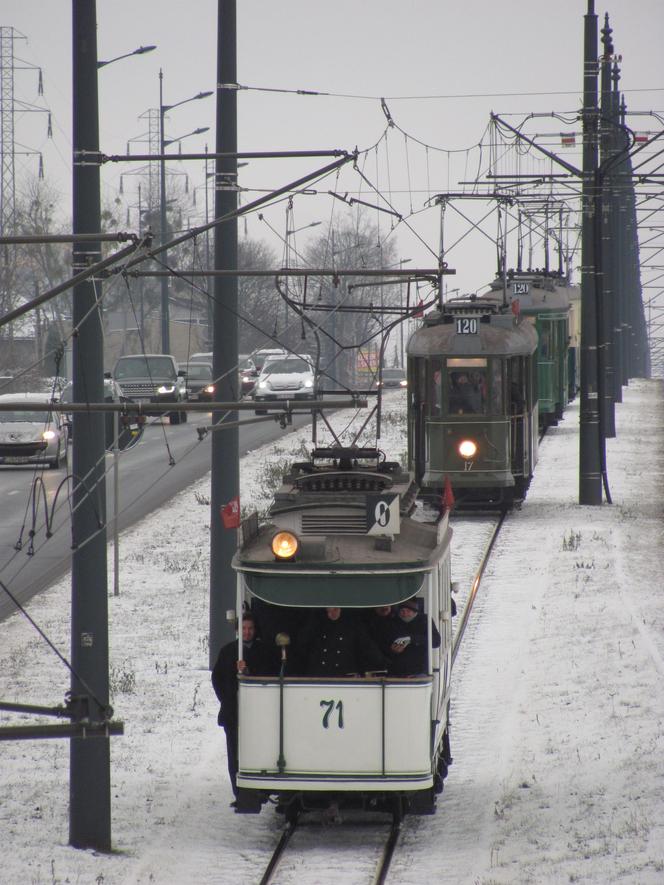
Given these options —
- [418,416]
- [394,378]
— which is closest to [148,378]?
[418,416]

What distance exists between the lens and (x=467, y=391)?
24766 mm

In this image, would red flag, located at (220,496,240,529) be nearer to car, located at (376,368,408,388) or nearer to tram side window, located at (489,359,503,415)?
tram side window, located at (489,359,503,415)

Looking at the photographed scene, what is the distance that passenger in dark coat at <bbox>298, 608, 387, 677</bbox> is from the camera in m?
10.6

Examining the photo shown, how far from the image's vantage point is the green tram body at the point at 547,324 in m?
35.4

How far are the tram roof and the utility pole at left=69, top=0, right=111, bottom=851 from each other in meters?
14.1

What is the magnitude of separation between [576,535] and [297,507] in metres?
12.7

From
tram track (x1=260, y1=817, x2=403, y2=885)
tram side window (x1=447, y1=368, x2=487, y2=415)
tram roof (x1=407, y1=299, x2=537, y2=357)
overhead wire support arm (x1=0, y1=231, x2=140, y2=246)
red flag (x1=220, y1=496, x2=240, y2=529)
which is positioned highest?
overhead wire support arm (x1=0, y1=231, x2=140, y2=246)

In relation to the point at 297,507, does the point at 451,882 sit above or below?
below

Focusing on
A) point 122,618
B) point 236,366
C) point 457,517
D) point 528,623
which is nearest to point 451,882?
point 236,366

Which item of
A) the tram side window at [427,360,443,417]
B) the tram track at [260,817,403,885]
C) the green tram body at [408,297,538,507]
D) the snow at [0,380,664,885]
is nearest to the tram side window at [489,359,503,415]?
the green tram body at [408,297,538,507]

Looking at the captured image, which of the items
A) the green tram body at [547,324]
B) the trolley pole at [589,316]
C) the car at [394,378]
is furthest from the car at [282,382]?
the car at [394,378]

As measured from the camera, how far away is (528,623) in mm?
17875

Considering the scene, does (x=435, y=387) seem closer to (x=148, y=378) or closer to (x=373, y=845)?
(x=373, y=845)

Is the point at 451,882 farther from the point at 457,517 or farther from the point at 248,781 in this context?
the point at 457,517
